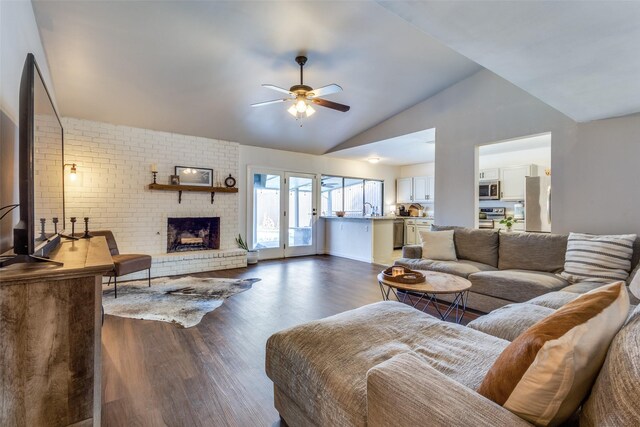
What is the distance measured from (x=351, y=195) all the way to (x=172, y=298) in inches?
204

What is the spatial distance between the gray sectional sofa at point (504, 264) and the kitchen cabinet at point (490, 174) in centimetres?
290

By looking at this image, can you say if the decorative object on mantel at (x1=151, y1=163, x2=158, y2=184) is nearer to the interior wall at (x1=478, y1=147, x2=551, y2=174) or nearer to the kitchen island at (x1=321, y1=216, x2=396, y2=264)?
the kitchen island at (x1=321, y1=216, x2=396, y2=264)

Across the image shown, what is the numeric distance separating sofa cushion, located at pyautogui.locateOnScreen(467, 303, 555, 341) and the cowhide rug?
242 cm

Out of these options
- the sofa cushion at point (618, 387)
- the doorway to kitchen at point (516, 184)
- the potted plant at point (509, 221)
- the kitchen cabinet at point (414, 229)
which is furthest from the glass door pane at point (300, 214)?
the sofa cushion at point (618, 387)

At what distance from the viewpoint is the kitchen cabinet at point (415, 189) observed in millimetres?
7664

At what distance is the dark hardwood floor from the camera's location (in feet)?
5.35

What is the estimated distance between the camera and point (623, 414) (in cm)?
61

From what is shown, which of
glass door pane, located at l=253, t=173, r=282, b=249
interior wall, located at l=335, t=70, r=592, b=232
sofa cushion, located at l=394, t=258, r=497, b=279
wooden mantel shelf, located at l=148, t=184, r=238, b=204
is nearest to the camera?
sofa cushion, located at l=394, t=258, r=497, b=279

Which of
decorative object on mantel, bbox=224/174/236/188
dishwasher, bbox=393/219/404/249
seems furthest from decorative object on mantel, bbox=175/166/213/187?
dishwasher, bbox=393/219/404/249

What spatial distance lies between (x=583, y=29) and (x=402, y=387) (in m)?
2.11

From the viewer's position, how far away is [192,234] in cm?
527

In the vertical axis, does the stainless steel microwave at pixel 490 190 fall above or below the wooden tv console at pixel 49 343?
above

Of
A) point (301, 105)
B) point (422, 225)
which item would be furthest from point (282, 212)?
point (422, 225)

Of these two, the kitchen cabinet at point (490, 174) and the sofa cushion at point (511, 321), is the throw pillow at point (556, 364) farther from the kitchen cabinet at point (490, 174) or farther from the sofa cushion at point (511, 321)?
the kitchen cabinet at point (490, 174)
